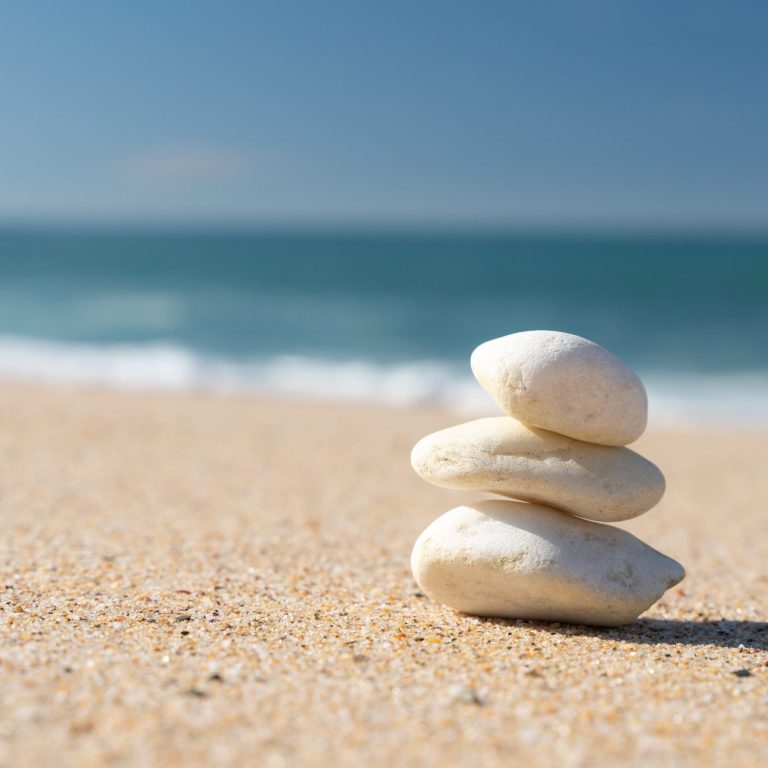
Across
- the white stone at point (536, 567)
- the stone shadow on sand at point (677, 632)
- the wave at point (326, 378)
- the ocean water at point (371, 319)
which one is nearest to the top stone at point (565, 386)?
the white stone at point (536, 567)

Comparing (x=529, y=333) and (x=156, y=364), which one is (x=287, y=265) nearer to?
(x=156, y=364)

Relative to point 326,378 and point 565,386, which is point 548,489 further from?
point 326,378

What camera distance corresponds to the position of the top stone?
424cm

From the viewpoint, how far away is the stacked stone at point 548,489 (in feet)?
14.0

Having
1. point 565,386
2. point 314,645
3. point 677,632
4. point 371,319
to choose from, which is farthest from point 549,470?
point 371,319

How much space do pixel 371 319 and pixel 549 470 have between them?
2747 centimetres

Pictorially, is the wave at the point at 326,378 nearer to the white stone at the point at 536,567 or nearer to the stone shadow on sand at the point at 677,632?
the stone shadow on sand at the point at 677,632

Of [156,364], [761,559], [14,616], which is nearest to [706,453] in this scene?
[761,559]

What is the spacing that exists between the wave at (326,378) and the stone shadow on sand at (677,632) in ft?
32.6

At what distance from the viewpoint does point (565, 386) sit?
167 inches

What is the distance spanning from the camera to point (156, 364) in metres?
19.7

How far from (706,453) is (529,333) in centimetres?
793

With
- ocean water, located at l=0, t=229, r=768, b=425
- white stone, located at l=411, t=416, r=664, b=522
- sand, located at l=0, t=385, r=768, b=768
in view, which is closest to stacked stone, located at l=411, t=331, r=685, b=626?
white stone, located at l=411, t=416, r=664, b=522

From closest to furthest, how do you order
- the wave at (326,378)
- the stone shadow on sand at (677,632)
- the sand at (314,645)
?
the sand at (314,645), the stone shadow on sand at (677,632), the wave at (326,378)
